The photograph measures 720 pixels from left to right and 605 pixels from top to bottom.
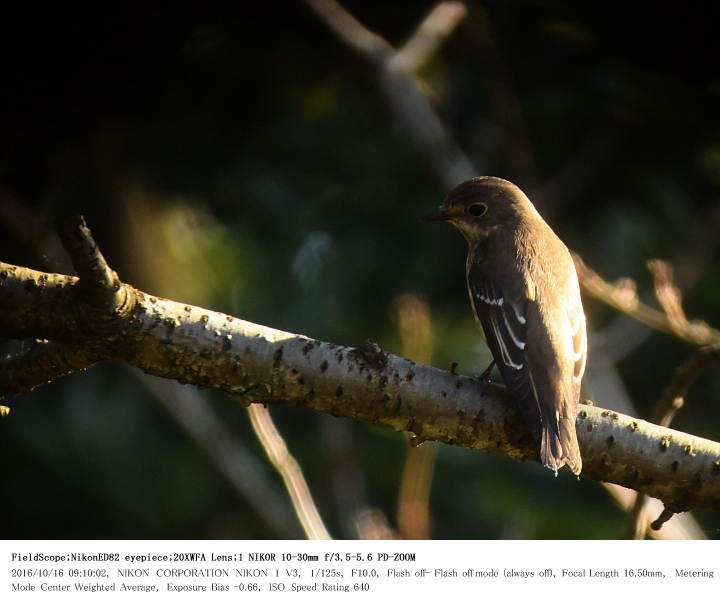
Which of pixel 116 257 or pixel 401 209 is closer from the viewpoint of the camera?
pixel 116 257

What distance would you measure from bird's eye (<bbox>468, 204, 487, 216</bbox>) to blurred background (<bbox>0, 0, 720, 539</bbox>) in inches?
49.3

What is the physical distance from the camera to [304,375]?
2.44 meters

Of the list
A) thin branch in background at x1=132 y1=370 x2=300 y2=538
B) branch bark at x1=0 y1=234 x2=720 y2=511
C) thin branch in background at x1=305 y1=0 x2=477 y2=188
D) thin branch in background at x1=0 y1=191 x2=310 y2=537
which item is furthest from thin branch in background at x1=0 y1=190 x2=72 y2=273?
branch bark at x1=0 y1=234 x2=720 y2=511

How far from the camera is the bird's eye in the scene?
3.72 metres

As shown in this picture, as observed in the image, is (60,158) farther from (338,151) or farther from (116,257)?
(338,151)

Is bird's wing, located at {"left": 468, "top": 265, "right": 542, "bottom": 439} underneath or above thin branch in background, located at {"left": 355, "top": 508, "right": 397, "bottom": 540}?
above

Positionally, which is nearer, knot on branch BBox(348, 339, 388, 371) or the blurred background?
knot on branch BBox(348, 339, 388, 371)

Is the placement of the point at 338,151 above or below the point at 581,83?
below

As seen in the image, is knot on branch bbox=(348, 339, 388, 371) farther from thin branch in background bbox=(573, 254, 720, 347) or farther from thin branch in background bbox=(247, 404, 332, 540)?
thin branch in background bbox=(573, 254, 720, 347)

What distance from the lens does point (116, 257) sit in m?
5.50

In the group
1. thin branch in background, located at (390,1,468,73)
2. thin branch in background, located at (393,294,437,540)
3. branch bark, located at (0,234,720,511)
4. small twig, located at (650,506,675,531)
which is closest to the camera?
branch bark, located at (0,234,720,511)

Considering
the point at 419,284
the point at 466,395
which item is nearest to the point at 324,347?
the point at 466,395

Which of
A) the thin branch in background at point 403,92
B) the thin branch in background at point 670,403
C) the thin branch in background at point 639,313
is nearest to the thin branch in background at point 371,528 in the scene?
the thin branch in background at point 670,403

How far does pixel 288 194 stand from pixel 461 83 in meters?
1.14
